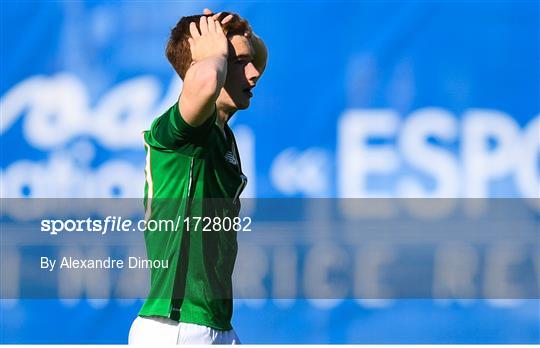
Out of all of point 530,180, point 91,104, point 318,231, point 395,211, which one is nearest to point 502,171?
point 530,180

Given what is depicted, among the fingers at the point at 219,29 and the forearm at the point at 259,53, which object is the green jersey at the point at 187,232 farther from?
the forearm at the point at 259,53

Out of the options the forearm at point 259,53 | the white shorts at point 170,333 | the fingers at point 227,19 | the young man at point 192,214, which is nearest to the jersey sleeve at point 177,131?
the young man at point 192,214

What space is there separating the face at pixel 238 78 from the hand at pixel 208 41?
9cm

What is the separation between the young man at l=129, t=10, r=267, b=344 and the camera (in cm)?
196

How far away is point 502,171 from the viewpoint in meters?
3.10

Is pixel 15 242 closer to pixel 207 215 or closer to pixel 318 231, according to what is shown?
pixel 318 231

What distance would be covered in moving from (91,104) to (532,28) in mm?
1506

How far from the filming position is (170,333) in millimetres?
1962

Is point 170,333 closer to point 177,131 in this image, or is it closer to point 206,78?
point 177,131

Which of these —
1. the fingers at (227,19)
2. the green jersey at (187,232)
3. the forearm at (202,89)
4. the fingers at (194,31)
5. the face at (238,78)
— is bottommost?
the green jersey at (187,232)

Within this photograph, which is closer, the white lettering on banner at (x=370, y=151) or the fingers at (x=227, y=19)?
the fingers at (x=227, y=19)

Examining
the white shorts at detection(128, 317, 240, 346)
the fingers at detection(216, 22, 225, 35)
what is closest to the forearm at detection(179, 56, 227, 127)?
the fingers at detection(216, 22, 225, 35)

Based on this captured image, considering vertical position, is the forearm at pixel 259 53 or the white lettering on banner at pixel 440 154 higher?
the forearm at pixel 259 53

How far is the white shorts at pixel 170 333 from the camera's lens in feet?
6.40
